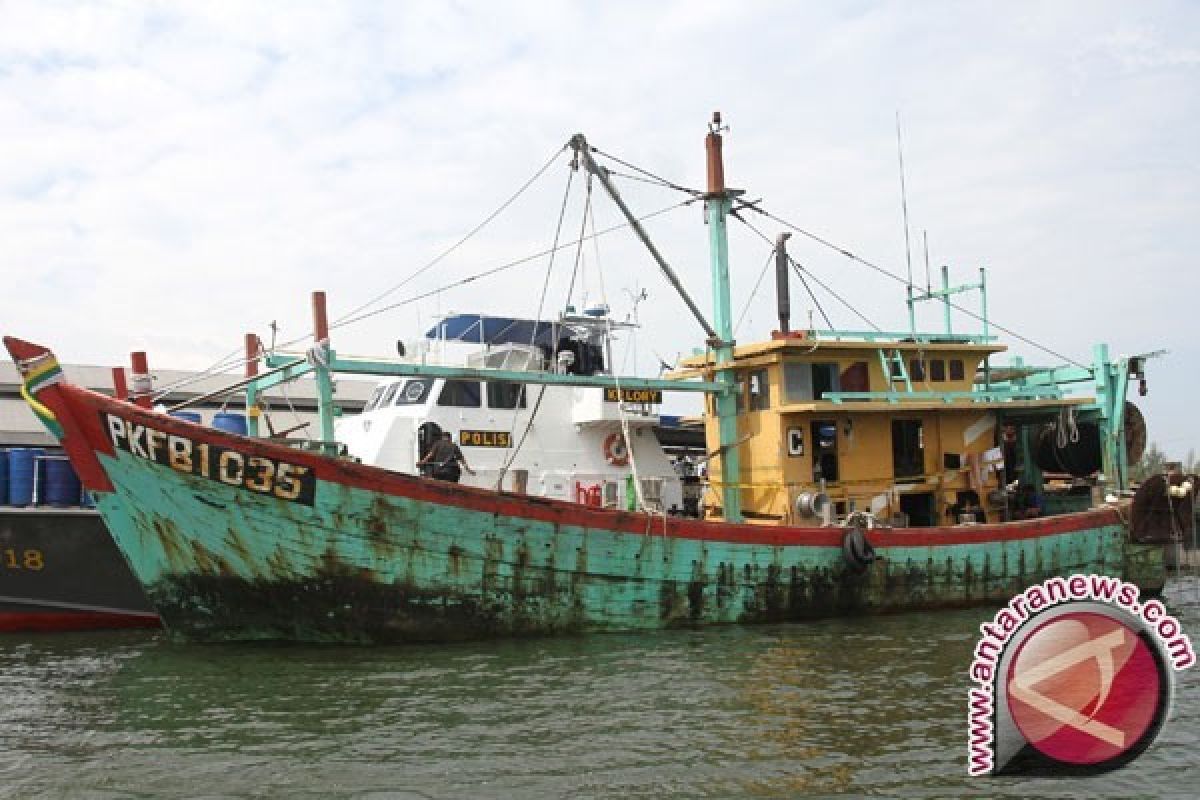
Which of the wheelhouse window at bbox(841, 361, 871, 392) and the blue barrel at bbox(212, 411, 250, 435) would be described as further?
the wheelhouse window at bbox(841, 361, 871, 392)

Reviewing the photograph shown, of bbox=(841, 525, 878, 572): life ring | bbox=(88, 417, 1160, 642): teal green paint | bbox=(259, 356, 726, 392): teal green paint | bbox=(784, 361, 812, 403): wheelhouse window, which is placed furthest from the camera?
bbox=(784, 361, 812, 403): wheelhouse window

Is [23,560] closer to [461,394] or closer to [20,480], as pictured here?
[20,480]

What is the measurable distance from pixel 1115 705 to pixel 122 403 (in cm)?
948

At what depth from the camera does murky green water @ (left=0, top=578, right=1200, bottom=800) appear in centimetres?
647

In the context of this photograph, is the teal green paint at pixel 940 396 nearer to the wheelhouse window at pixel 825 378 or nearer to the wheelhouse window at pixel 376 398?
the wheelhouse window at pixel 825 378

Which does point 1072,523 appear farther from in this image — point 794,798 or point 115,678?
point 115,678

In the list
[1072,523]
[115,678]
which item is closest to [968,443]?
[1072,523]

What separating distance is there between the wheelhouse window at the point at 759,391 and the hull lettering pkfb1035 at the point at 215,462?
7.15 metres

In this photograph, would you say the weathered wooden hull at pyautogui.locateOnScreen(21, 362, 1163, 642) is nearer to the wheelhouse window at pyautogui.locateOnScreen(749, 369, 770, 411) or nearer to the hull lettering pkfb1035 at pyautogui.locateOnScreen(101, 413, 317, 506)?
the hull lettering pkfb1035 at pyautogui.locateOnScreen(101, 413, 317, 506)

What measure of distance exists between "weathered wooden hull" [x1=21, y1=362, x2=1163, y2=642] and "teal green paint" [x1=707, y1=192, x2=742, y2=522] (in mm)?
1780

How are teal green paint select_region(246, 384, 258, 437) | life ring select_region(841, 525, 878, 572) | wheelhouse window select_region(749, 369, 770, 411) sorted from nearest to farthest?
teal green paint select_region(246, 384, 258, 437) → life ring select_region(841, 525, 878, 572) → wheelhouse window select_region(749, 369, 770, 411)

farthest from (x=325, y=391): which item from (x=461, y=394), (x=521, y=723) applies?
(x=521, y=723)

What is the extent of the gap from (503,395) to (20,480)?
253 inches

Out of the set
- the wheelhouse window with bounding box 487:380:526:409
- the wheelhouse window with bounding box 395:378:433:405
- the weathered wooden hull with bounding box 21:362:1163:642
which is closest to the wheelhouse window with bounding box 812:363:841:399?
the weathered wooden hull with bounding box 21:362:1163:642
